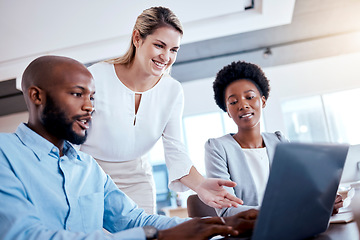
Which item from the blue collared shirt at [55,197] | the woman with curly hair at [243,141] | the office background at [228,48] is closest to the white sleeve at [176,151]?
the woman with curly hair at [243,141]

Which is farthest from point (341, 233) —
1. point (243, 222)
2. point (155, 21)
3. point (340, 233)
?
point (155, 21)

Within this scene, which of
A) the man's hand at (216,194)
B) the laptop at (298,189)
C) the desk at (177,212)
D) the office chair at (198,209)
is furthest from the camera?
the desk at (177,212)

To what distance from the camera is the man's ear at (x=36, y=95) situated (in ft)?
3.48

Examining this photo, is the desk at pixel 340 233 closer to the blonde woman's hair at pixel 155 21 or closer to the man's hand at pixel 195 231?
the man's hand at pixel 195 231

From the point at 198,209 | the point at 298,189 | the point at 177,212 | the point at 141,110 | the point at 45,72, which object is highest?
the point at 45,72

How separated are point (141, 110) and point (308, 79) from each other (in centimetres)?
606

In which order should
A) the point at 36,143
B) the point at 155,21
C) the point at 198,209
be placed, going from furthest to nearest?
the point at 155,21 < the point at 198,209 < the point at 36,143

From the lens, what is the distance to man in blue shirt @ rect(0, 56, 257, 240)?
864 mm

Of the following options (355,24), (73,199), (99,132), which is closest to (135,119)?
(99,132)

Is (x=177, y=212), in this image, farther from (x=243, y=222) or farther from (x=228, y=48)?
(x=243, y=222)

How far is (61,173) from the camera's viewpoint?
1047mm

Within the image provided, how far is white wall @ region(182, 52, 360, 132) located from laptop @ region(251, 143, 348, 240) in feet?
21.1

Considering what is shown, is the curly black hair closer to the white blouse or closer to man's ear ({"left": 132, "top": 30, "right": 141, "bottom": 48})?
the white blouse

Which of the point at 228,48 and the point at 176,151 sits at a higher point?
the point at 228,48
